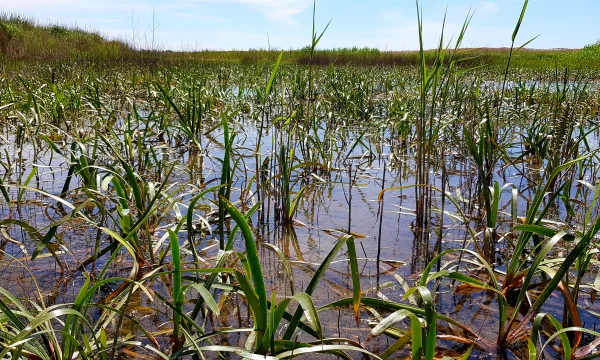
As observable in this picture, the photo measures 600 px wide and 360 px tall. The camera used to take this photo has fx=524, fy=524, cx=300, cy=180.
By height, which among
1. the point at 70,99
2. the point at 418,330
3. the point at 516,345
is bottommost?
the point at 516,345

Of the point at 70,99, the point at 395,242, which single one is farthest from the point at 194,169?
the point at 70,99

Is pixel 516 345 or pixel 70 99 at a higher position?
pixel 70 99

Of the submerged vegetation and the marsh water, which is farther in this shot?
the marsh water

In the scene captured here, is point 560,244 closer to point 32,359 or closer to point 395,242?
point 395,242

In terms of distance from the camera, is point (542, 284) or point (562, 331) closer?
point (562, 331)

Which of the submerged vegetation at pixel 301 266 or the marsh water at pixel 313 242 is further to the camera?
the marsh water at pixel 313 242

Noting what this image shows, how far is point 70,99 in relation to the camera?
19.8 feet

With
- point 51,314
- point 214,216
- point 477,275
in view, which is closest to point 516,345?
point 477,275

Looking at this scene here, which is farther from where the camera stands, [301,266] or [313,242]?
[313,242]

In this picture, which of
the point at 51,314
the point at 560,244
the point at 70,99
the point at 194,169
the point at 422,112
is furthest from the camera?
Answer: the point at 70,99

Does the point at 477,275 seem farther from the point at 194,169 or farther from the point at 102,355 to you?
the point at 194,169

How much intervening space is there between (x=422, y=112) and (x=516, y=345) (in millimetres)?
1171

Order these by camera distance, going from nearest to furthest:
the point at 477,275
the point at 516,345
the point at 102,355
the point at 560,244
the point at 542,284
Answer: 1. the point at 102,355
2. the point at 516,345
3. the point at 542,284
4. the point at 477,275
5. the point at 560,244

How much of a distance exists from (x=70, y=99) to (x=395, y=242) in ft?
15.3
